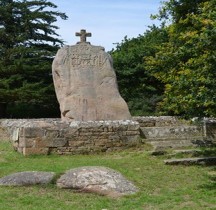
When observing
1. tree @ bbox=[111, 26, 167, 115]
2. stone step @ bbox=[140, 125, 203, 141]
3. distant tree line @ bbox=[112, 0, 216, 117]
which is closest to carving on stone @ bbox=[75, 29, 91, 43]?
distant tree line @ bbox=[112, 0, 216, 117]

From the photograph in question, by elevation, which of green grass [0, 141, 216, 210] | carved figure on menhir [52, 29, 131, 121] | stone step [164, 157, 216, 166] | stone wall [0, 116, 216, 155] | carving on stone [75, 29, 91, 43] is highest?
carving on stone [75, 29, 91, 43]

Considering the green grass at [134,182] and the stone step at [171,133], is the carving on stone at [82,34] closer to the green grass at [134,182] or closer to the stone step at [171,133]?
the stone step at [171,133]

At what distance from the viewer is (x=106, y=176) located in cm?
732

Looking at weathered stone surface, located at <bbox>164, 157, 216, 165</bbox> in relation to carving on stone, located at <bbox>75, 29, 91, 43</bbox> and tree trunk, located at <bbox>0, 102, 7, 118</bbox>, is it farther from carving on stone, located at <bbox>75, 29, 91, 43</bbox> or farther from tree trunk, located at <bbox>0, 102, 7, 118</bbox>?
tree trunk, located at <bbox>0, 102, 7, 118</bbox>

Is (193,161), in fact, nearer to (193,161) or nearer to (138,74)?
(193,161)

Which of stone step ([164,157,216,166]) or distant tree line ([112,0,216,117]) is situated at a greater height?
distant tree line ([112,0,216,117])

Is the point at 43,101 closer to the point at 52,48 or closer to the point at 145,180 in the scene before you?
the point at 52,48

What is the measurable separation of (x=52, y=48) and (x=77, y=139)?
1558cm

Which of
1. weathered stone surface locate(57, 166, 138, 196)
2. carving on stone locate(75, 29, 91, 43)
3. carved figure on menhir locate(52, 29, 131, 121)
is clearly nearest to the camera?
weathered stone surface locate(57, 166, 138, 196)

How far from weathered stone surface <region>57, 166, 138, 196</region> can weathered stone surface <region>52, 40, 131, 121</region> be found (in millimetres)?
5190

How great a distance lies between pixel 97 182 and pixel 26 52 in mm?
18498

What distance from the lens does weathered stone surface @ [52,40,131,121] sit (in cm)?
1280

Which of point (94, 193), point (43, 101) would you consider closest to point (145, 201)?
point (94, 193)

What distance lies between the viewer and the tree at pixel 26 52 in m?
23.6
